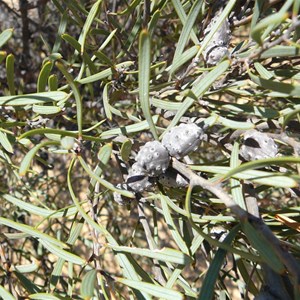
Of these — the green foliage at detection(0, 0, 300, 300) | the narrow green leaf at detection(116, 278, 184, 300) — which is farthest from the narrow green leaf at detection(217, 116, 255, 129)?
the narrow green leaf at detection(116, 278, 184, 300)

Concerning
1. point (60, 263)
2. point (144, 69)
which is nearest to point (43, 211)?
point (60, 263)

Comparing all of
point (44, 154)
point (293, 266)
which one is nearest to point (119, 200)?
point (293, 266)

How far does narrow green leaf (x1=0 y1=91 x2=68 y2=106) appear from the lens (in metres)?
0.35

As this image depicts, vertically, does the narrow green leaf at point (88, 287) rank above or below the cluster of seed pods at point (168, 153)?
below

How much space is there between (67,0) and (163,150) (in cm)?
22

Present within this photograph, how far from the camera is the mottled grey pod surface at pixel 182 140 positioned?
12.2 inches

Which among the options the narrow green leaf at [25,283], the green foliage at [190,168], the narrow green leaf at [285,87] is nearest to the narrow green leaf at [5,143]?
the green foliage at [190,168]

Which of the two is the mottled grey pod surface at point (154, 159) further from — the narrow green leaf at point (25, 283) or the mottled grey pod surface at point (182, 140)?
the narrow green leaf at point (25, 283)

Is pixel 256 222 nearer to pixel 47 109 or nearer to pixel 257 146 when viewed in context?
pixel 257 146

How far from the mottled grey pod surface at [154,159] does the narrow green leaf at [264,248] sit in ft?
0.26

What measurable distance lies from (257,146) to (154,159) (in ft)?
0.24

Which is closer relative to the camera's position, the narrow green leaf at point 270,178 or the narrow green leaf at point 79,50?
the narrow green leaf at point 270,178

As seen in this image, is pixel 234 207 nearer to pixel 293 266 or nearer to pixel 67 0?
pixel 293 266

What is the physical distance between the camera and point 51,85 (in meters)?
0.38
